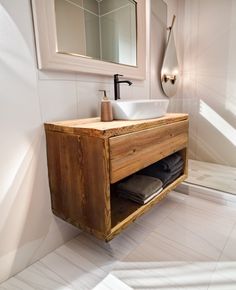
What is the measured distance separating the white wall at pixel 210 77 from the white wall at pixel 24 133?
5.27ft

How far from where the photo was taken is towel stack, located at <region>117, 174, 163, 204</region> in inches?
46.9

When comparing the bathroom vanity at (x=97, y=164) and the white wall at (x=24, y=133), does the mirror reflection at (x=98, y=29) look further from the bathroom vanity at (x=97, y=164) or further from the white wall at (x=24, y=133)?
the bathroom vanity at (x=97, y=164)

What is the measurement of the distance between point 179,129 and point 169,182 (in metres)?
0.38

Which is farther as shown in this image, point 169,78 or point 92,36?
point 169,78

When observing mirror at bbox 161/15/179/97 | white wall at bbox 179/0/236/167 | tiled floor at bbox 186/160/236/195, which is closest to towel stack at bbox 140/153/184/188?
tiled floor at bbox 186/160/236/195

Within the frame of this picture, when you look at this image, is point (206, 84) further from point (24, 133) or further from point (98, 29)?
point (24, 133)

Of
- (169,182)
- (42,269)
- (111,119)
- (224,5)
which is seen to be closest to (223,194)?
(169,182)

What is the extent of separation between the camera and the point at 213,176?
79.1 inches

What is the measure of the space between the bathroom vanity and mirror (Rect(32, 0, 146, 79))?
A: 37cm

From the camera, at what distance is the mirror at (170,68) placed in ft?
6.44

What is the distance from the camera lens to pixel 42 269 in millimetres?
1068

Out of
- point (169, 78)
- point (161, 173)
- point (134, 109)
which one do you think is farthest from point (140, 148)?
point (169, 78)

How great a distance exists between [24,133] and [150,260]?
0.95 metres

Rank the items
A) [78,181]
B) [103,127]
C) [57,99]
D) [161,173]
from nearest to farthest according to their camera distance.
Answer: [103,127] < [78,181] < [57,99] < [161,173]
